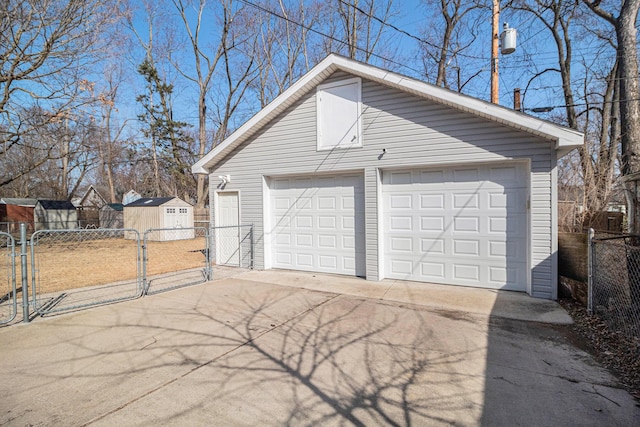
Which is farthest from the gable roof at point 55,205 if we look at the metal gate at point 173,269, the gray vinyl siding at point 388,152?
the gray vinyl siding at point 388,152

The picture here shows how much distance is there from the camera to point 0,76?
8898 mm

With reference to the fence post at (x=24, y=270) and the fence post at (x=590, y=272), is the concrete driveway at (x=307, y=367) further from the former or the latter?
the fence post at (x=590, y=272)

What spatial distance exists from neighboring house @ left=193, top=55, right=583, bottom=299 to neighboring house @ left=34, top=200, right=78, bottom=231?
2037 centimetres

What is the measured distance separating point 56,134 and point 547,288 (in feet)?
48.4

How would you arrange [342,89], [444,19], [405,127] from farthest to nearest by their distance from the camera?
[444,19] < [342,89] < [405,127]

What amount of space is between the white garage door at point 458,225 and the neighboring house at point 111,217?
20311 mm

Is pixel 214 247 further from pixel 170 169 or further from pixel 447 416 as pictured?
pixel 170 169

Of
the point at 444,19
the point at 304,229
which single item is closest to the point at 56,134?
the point at 304,229

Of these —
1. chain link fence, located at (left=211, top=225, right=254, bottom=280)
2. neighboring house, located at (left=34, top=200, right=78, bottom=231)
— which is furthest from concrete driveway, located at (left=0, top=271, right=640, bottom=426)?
neighboring house, located at (left=34, top=200, right=78, bottom=231)

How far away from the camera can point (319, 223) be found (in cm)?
795

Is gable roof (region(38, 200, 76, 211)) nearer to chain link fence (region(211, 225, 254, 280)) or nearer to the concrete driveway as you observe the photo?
chain link fence (region(211, 225, 254, 280))

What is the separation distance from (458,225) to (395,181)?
1.52m

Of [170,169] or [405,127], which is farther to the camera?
[170,169]

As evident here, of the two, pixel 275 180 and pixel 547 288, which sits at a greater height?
pixel 275 180
